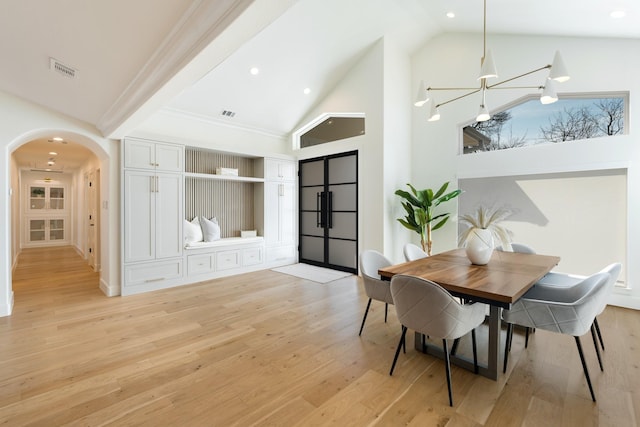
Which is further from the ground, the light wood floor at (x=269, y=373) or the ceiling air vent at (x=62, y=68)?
the ceiling air vent at (x=62, y=68)

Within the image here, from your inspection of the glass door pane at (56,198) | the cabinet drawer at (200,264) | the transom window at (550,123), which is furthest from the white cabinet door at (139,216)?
the glass door pane at (56,198)

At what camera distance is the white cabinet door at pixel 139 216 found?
161 inches

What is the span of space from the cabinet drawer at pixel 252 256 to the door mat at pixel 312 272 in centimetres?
37

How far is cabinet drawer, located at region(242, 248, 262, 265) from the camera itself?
540 centimetres

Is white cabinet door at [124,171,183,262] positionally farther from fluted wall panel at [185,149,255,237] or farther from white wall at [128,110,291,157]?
fluted wall panel at [185,149,255,237]

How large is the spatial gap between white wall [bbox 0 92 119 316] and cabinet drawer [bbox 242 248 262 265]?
1.94 meters

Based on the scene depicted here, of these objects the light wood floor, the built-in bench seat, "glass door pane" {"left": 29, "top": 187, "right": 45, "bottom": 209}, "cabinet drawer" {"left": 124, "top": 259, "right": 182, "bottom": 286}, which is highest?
"glass door pane" {"left": 29, "top": 187, "right": 45, "bottom": 209}

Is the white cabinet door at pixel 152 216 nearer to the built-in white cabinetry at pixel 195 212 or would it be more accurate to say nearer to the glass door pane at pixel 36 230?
the built-in white cabinetry at pixel 195 212

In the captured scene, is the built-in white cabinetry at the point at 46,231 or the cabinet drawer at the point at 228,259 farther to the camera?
the built-in white cabinetry at the point at 46,231

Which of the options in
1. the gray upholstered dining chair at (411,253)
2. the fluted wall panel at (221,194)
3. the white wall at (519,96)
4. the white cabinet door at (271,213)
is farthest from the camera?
the white cabinet door at (271,213)

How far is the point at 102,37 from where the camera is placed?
2.12 m

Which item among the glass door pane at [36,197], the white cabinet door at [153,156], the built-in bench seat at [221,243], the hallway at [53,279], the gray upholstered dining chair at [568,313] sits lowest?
the hallway at [53,279]

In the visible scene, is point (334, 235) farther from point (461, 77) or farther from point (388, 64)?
point (461, 77)

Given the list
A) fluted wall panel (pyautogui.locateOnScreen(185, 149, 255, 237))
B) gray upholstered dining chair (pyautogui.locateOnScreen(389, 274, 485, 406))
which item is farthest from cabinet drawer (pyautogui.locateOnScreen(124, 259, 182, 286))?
gray upholstered dining chair (pyautogui.locateOnScreen(389, 274, 485, 406))
